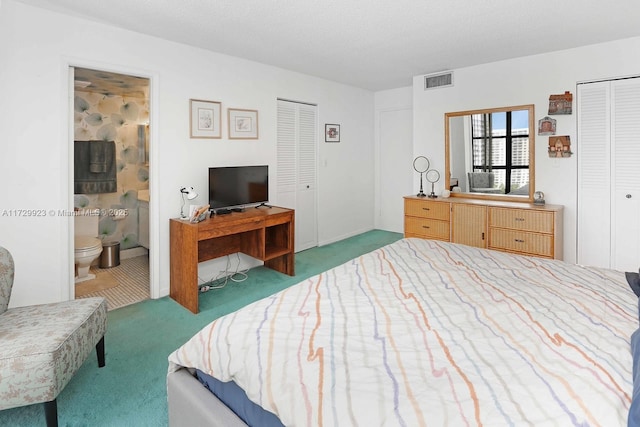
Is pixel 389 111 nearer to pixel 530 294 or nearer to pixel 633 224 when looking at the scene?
pixel 633 224

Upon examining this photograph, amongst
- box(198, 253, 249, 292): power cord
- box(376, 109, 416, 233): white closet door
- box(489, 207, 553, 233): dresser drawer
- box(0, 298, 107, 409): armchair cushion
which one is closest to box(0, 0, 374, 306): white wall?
box(198, 253, 249, 292): power cord

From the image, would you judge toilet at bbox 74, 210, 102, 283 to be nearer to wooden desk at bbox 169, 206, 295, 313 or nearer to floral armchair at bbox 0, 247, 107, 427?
wooden desk at bbox 169, 206, 295, 313

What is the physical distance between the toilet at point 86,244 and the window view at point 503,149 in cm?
442

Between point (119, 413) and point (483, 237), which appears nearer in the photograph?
point (119, 413)

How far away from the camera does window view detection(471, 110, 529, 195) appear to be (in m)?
4.09

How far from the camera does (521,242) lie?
12.4 ft

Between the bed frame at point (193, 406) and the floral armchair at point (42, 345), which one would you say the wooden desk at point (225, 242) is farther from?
the bed frame at point (193, 406)

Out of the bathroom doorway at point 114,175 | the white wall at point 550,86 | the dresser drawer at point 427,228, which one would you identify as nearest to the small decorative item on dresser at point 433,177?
the dresser drawer at point 427,228

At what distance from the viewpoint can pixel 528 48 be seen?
12.1 ft

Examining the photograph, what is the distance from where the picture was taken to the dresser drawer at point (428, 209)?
170 inches

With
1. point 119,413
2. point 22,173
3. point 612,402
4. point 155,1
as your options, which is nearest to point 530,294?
point 612,402

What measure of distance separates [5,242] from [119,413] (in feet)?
5.54

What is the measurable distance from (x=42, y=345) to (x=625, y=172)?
15.7ft

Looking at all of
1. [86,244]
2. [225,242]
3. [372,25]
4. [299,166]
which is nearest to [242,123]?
[299,166]
